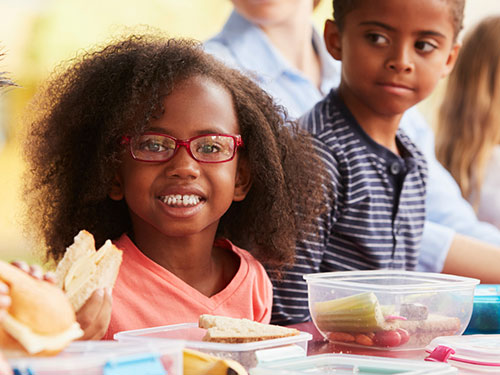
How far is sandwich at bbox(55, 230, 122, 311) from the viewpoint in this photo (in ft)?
2.64

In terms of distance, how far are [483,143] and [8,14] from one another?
3.44 metres

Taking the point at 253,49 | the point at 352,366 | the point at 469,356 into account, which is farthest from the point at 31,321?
the point at 253,49

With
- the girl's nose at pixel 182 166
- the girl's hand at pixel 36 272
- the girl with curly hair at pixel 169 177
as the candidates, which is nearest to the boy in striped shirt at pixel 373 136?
the girl with curly hair at pixel 169 177

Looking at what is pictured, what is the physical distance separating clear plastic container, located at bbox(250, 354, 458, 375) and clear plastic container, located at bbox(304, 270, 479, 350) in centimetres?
20

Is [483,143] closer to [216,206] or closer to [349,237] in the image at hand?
[349,237]

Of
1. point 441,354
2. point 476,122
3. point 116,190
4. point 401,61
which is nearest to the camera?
point 441,354

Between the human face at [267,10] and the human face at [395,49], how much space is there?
0.55m

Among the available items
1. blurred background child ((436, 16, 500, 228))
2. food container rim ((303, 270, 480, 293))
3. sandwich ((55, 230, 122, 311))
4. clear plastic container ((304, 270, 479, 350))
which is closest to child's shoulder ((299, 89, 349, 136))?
food container rim ((303, 270, 480, 293))

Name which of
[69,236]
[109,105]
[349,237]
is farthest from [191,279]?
[349,237]

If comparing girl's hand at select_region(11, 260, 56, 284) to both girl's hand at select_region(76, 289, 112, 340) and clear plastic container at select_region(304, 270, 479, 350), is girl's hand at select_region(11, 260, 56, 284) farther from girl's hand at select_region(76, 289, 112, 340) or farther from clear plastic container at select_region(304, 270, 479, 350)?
clear plastic container at select_region(304, 270, 479, 350)

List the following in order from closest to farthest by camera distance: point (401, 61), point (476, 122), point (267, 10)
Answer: point (401, 61) < point (267, 10) < point (476, 122)

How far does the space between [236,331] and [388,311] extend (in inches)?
12.4

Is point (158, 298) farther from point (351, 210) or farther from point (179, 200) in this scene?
point (351, 210)

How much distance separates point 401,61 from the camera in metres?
1.47
